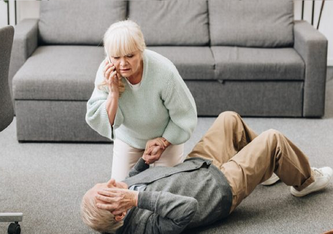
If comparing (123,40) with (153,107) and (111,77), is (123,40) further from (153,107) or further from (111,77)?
(153,107)

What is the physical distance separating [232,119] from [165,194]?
32.0 inches

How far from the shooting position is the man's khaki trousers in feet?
9.64

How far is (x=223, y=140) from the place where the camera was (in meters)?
3.18

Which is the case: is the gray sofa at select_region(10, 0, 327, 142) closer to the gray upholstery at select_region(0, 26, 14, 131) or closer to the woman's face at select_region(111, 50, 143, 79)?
the gray upholstery at select_region(0, 26, 14, 131)

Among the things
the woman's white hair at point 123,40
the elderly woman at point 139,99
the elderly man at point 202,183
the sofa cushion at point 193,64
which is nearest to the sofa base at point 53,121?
the sofa cushion at point 193,64

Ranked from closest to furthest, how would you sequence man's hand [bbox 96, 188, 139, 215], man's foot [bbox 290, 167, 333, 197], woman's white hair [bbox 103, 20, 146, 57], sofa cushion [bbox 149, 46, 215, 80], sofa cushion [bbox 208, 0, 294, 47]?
1. man's hand [bbox 96, 188, 139, 215]
2. woman's white hair [bbox 103, 20, 146, 57]
3. man's foot [bbox 290, 167, 333, 197]
4. sofa cushion [bbox 149, 46, 215, 80]
5. sofa cushion [bbox 208, 0, 294, 47]

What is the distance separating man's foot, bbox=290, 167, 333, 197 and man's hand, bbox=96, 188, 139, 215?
1065mm

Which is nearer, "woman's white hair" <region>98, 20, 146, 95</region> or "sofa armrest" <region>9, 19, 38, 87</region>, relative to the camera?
"woman's white hair" <region>98, 20, 146, 95</region>

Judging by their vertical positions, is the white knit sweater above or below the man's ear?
above

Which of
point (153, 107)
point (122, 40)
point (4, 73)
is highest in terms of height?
point (122, 40)

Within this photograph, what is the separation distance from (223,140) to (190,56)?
140cm

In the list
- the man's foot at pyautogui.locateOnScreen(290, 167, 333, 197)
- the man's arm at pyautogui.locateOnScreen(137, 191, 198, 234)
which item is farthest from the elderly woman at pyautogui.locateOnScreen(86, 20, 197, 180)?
the man's foot at pyautogui.locateOnScreen(290, 167, 333, 197)

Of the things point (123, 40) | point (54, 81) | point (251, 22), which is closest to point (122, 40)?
point (123, 40)

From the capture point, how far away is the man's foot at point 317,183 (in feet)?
10.6
